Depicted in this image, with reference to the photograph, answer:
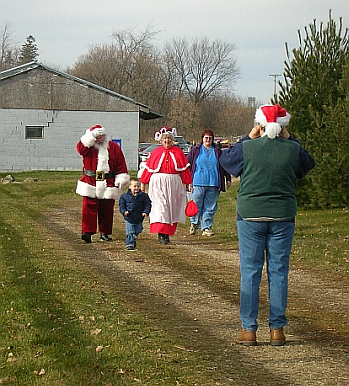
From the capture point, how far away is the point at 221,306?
295 inches


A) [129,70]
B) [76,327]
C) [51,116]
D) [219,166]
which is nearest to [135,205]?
[219,166]

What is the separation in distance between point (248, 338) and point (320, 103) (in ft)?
41.6

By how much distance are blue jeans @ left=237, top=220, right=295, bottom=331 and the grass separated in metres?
0.67

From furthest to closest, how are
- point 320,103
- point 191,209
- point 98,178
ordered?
point 320,103 → point 191,209 → point 98,178

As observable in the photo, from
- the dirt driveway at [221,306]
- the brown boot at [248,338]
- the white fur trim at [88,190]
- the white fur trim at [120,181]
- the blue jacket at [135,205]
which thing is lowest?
the dirt driveway at [221,306]

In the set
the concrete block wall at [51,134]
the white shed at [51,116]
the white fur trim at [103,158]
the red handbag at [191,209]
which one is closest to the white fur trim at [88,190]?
the white fur trim at [103,158]

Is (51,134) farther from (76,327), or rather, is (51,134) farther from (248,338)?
(248,338)

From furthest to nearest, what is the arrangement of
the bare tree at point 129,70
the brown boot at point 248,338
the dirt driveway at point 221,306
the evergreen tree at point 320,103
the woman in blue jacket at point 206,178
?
the bare tree at point 129,70 < the evergreen tree at point 320,103 < the woman in blue jacket at point 206,178 < the brown boot at point 248,338 < the dirt driveway at point 221,306

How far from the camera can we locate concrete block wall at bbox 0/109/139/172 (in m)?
34.8

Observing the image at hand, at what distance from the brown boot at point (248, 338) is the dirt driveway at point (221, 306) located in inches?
2.6

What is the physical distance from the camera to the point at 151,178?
12258mm

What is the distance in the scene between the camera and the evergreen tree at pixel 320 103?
55.4 feet

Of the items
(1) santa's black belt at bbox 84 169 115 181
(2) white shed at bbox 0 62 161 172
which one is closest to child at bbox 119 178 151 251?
(1) santa's black belt at bbox 84 169 115 181

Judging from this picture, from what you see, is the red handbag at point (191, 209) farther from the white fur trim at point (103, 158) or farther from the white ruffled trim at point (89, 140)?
the white ruffled trim at point (89, 140)
